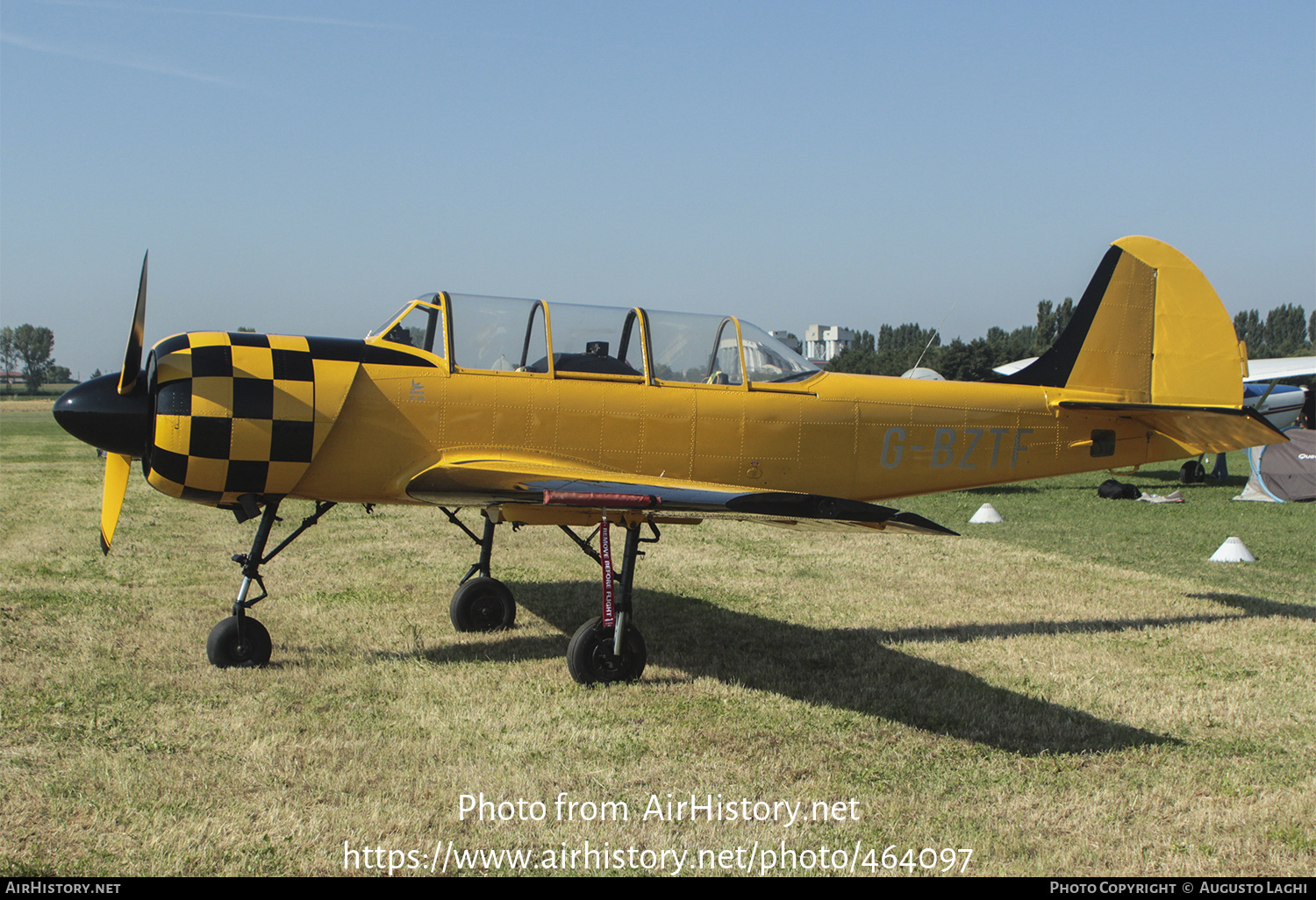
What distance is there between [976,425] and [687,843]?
4.84 metres

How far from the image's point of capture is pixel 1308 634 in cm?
791

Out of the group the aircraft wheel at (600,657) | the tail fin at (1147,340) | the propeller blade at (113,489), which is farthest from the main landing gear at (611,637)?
the tail fin at (1147,340)

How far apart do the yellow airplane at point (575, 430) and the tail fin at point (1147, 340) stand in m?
0.37

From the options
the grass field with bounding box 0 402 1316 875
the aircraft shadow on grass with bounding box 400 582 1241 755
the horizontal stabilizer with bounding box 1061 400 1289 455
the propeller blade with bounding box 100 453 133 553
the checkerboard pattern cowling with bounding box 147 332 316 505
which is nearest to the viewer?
the grass field with bounding box 0 402 1316 875

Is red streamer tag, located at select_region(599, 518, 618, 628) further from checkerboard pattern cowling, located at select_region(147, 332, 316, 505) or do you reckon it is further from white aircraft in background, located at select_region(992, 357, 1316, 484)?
white aircraft in background, located at select_region(992, 357, 1316, 484)

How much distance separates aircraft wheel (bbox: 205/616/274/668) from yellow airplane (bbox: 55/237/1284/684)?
2cm

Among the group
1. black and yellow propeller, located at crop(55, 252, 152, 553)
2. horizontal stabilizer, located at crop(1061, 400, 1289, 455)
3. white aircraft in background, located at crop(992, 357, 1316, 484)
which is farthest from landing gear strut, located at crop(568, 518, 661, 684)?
white aircraft in background, located at crop(992, 357, 1316, 484)

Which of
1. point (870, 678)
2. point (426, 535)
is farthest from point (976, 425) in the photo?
point (426, 535)

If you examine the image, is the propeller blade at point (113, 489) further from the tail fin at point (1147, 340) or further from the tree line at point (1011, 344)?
the tree line at point (1011, 344)

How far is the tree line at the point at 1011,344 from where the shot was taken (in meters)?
62.4

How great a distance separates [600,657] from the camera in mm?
6301

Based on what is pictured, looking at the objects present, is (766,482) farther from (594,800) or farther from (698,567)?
(698,567)

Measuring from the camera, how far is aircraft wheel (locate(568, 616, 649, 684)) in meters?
6.26

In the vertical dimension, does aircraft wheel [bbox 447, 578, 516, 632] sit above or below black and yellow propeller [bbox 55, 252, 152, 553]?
below
